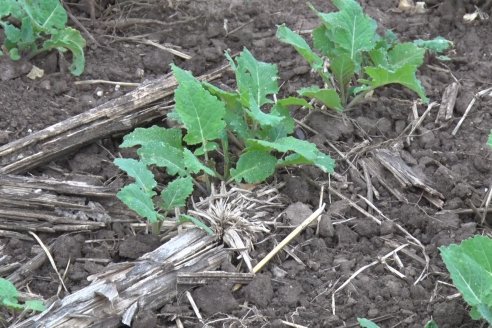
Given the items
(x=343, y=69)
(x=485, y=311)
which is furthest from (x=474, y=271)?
(x=343, y=69)

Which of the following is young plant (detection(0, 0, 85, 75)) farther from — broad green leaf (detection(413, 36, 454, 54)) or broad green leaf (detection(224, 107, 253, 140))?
broad green leaf (detection(413, 36, 454, 54))

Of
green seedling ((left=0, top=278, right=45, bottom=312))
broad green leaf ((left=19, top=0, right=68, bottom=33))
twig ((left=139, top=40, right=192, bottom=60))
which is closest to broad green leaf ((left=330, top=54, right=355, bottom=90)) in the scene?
twig ((left=139, top=40, right=192, bottom=60))

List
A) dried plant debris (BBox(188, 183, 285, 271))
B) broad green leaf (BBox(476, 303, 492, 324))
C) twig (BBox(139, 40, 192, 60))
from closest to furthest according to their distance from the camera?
broad green leaf (BBox(476, 303, 492, 324))
dried plant debris (BBox(188, 183, 285, 271))
twig (BBox(139, 40, 192, 60))

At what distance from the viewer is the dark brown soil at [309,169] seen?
248cm

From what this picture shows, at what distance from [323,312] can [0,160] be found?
126 cm

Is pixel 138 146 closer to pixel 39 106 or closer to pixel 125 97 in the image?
pixel 125 97

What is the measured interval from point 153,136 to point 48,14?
79 cm

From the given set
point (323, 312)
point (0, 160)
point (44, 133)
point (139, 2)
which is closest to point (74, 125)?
point (44, 133)

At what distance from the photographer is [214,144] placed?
2.85 meters

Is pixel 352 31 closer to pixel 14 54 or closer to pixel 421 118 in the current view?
pixel 421 118

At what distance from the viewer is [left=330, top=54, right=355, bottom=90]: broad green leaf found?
3097mm

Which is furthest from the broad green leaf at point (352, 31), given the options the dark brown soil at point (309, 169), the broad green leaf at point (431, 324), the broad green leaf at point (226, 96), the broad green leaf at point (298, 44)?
the broad green leaf at point (431, 324)

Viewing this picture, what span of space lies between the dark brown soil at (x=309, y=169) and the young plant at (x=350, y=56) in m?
0.11

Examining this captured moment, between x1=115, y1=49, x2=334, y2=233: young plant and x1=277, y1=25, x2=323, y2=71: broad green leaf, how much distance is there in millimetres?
156
